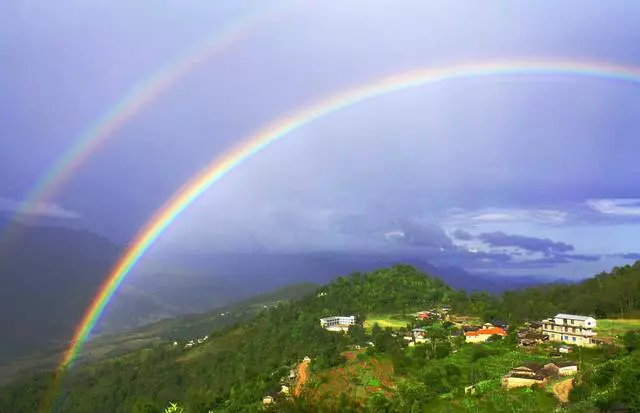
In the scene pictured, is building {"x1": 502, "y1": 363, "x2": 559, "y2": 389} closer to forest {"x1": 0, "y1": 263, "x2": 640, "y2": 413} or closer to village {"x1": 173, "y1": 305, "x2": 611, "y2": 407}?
village {"x1": 173, "y1": 305, "x2": 611, "y2": 407}

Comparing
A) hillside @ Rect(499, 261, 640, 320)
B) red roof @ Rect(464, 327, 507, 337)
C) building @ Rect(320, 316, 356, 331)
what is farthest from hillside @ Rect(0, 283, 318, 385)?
red roof @ Rect(464, 327, 507, 337)

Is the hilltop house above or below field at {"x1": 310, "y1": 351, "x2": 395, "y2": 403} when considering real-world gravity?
above

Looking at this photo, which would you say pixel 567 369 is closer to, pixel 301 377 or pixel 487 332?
pixel 487 332

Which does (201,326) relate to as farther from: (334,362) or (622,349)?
(622,349)

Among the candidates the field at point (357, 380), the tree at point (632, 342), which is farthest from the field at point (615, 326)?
the field at point (357, 380)

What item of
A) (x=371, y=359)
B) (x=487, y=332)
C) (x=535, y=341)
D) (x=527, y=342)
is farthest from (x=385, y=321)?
(x=535, y=341)

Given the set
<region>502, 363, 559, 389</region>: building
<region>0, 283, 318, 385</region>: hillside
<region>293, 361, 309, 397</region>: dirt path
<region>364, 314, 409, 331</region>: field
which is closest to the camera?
<region>502, 363, 559, 389</region>: building
